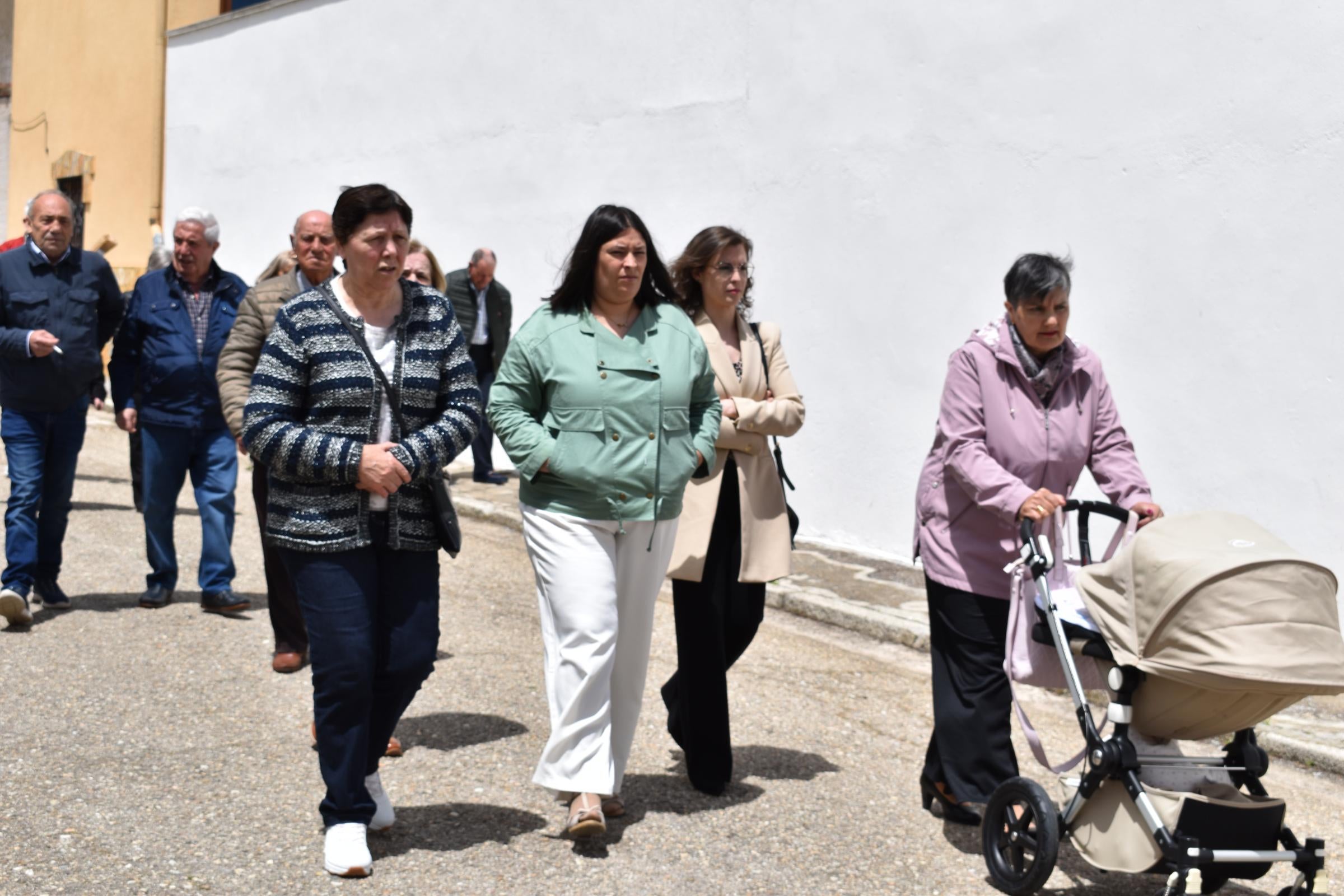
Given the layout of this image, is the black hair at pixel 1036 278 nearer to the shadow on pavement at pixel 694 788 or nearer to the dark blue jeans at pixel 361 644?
the shadow on pavement at pixel 694 788

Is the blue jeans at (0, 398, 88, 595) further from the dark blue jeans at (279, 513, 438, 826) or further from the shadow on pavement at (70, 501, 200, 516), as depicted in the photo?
the dark blue jeans at (279, 513, 438, 826)

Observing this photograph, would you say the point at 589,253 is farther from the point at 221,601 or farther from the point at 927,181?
the point at 927,181

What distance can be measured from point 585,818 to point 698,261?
2026 millimetres

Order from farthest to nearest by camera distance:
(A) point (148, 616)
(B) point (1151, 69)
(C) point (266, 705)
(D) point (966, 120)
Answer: (D) point (966, 120) < (B) point (1151, 69) < (A) point (148, 616) < (C) point (266, 705)

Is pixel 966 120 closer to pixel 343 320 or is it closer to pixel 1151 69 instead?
pixel 1151 69

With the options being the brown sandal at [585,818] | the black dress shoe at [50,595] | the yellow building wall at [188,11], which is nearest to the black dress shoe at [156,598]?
the black dress shoe at [50,595]

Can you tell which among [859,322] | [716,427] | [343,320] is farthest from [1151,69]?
[343,320]

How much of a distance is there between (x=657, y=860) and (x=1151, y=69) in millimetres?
5738

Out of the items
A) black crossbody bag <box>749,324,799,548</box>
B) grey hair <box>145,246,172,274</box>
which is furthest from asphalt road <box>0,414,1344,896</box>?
grey hair <box>145,246,172,274</box>

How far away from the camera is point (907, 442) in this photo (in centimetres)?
959

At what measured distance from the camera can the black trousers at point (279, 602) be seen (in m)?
6.29

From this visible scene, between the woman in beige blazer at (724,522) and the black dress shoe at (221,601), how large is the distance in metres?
3.16

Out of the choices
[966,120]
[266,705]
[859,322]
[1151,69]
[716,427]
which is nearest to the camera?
[716,427]

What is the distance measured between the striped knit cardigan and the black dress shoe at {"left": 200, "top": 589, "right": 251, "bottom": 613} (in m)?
3.46
